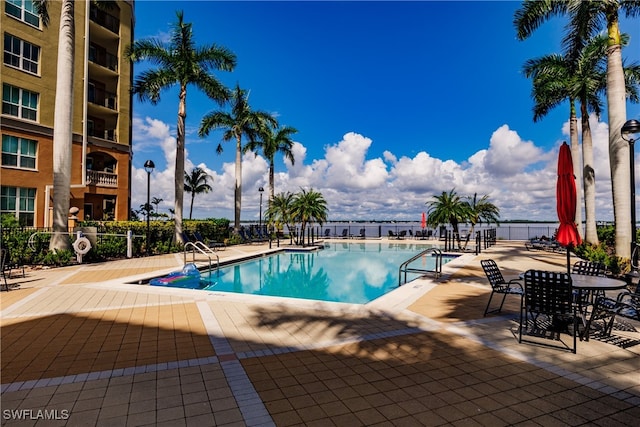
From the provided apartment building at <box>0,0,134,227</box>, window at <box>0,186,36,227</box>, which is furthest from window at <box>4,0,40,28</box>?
window at <box>0,186,36,227</box>

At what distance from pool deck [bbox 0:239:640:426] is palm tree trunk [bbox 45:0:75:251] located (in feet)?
25.3

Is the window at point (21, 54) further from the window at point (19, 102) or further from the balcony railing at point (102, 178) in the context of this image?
the balcony railing at point (102, 178)

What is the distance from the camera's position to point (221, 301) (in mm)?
7316

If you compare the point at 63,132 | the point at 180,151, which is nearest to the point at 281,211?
the point at 180,151

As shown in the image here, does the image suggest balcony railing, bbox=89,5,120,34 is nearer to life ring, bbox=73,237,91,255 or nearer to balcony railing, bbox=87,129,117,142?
balcony railing, bbox=87,129,117,142

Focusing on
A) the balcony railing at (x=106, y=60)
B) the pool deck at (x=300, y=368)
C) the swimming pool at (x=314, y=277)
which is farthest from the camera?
the balcony railing at (x=106, y=60)

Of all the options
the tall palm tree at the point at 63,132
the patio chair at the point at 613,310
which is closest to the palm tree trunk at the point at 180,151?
the tall palm tree at the point at 63,132

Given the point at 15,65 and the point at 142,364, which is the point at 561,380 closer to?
the point at 142,364

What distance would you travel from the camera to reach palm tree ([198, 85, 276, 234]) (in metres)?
25.8

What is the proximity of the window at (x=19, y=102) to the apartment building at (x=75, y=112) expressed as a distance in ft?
0.17

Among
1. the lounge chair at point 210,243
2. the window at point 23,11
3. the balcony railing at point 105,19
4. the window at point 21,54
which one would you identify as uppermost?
the balcony railing at point 105,19

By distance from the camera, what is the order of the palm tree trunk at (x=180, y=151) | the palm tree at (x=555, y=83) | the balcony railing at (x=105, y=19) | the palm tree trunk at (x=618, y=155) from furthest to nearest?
the balcony railing at (x=105, y=19), the palm tree trunk at (x=180, y=151), the palm tree at (x=555, y=83), the palm tree trunk at (x=618, y=155)

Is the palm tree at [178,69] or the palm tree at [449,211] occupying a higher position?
the palm tree at [178,69]

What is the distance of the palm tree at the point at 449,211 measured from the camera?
59.2 feet
